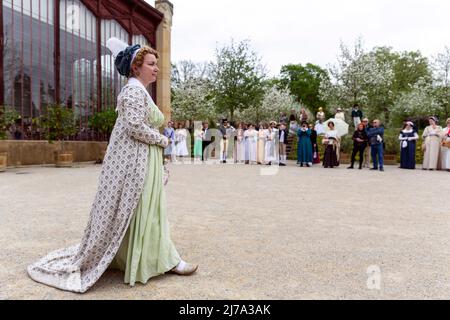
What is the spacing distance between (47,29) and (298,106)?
106 ft

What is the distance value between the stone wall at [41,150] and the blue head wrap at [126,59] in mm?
11044

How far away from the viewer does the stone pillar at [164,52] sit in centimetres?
2214

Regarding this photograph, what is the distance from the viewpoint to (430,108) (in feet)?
109

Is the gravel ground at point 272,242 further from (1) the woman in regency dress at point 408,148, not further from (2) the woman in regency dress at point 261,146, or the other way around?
(2) the woman in regency dress at point 261,146

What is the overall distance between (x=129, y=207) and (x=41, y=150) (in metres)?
12.6

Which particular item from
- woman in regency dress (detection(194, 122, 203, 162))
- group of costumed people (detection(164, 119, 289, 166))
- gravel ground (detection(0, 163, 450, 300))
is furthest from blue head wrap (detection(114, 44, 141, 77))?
woman in regency dress (detection(194, 122, 203, 162))

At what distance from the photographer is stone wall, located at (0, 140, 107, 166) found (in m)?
12.7

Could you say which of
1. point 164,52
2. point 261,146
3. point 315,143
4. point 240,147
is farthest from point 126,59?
point 164,52

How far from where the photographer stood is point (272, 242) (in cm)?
393

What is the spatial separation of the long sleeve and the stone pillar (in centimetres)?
1941

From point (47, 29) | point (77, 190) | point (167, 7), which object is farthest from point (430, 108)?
point (77, 190)

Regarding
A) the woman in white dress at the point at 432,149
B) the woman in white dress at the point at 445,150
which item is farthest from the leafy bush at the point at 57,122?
the woman in white dress at the point at 445,150

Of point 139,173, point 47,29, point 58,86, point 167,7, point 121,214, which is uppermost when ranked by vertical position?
point 167,7
